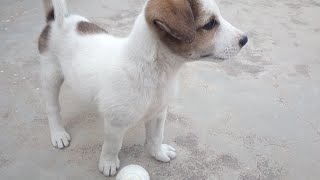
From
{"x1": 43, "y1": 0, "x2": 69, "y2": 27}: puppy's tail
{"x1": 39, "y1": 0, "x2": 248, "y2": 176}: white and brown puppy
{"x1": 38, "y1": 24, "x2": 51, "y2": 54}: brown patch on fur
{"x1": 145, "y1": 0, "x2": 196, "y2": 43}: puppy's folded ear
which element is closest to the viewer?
{"x1": 145, "y1": 0, "x2": 196, "y2": 43}: puppy's folded ear

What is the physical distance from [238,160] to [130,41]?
1.23 m

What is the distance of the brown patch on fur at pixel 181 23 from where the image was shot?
179cm

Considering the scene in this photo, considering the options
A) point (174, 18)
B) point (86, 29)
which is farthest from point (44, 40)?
point (174, 18)

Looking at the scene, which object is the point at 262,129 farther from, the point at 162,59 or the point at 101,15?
the point at 101,15

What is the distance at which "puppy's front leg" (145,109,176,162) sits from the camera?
8.23 feet

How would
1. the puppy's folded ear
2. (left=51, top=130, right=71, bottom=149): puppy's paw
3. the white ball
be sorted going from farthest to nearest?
(left=51, top=130, right=71, bottom=149): puppy's paw
the white ball
the puppy's folded ear

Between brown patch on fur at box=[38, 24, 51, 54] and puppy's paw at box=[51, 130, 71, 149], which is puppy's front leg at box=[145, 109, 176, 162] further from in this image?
brown patch on fur at box=[38, 24, 51, 54]

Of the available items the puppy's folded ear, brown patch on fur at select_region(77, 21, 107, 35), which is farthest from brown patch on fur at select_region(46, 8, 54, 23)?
the puppy's folded ear

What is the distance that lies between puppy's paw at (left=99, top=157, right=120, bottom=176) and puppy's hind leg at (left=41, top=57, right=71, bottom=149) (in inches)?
15.1

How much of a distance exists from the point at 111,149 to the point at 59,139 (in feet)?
1.76

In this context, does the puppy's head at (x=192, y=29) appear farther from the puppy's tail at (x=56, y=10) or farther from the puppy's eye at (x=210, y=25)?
the puppy's tail at (x=56, y=10)

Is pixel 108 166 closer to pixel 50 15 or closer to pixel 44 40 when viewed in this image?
pixel 44 40

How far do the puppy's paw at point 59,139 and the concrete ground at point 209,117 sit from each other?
4 centimetres

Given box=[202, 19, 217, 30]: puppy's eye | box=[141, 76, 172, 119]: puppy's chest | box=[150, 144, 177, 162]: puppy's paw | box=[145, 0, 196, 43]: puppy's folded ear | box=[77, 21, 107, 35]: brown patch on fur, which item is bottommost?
box=[150, 144, 177, 162]: puppy's paw
